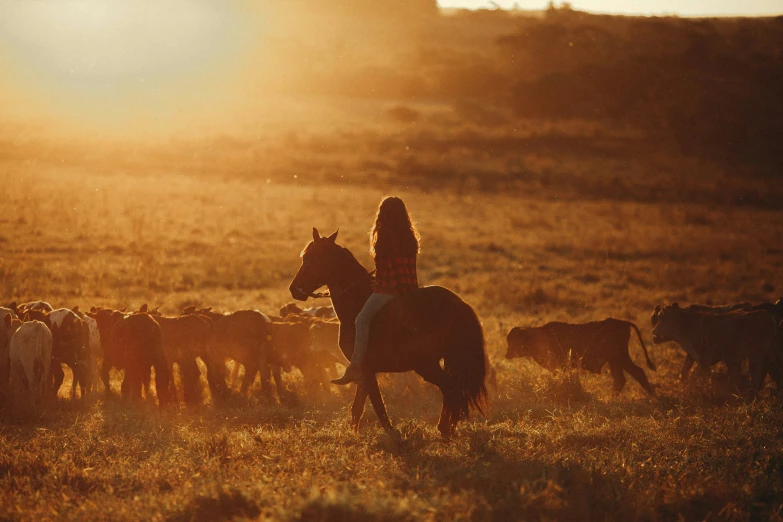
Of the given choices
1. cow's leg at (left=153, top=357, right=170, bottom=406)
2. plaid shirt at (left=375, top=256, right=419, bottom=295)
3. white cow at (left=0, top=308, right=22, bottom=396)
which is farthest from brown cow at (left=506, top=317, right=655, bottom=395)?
white cow at (left=0, top=308, right=22, bottom=396)

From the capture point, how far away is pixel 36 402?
10.6 m

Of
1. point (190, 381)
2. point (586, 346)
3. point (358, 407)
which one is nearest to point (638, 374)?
point (586, 346)

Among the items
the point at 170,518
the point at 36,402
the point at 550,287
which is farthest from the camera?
the point at 550,287

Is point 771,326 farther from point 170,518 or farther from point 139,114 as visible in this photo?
point 139,114

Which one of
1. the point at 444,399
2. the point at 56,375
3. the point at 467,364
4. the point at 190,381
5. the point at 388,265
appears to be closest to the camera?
the point at 467,364

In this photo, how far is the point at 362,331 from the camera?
28.9 feet

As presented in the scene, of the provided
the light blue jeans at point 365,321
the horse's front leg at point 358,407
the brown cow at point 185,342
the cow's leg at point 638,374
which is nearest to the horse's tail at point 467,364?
the light blue jeans at point 365,321

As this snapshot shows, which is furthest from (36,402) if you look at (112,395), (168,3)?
(168,3)

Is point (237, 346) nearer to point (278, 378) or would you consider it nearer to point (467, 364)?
point (278, 378)

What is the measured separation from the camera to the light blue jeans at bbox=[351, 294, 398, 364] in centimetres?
880

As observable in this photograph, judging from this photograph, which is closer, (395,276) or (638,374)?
(395,276)

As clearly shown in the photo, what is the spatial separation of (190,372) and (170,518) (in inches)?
243

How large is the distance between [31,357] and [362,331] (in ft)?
15.5

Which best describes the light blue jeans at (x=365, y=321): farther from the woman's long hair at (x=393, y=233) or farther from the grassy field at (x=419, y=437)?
the grassy field at (x=419, y=437)
